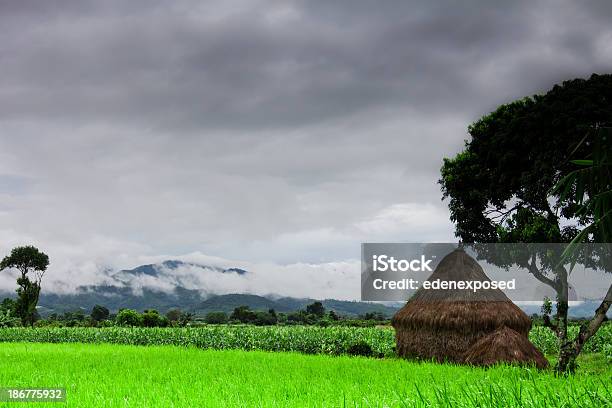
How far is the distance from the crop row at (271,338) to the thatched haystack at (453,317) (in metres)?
6.02

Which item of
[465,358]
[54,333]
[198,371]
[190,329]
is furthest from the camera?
[54,333]

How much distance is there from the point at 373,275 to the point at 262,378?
8215mm

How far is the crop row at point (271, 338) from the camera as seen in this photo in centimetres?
2922

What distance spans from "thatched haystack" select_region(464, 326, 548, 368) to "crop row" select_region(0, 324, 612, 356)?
830 cm

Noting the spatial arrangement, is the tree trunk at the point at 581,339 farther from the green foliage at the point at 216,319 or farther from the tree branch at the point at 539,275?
the green foliage at the point at 216,319

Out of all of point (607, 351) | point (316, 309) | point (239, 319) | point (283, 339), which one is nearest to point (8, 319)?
point (239, 319)

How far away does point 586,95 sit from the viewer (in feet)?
69.3

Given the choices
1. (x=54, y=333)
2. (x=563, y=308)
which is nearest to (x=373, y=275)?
(x=563, y=308)

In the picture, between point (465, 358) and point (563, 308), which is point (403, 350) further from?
point (563, 308)

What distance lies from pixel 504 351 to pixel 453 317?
236 centimetres

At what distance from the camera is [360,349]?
2797 centimetres

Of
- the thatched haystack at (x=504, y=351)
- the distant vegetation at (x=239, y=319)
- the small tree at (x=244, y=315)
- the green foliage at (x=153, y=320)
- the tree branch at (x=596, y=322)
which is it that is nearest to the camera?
the tree branch at (x=596, y=322)

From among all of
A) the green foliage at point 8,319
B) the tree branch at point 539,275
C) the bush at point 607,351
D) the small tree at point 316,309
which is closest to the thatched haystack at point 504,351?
the tree branch at point 539,275

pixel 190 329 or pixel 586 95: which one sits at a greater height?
pixel 586 95
